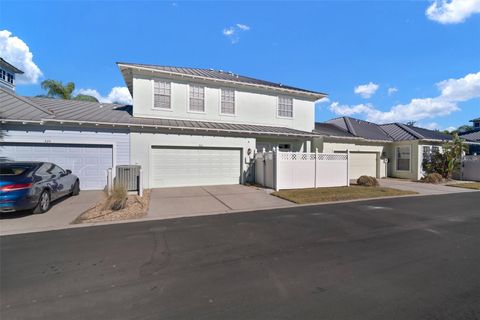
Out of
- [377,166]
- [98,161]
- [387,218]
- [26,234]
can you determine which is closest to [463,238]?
[387,218]

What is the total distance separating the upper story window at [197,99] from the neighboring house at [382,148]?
823 centimetres

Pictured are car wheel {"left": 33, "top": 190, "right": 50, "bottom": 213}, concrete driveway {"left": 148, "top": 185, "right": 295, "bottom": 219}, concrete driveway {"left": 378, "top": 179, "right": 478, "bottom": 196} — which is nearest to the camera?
car wheel {"left": 33, "top": 190, "right": 50, "bottom": 213}

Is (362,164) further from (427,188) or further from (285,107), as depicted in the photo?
(285,107)

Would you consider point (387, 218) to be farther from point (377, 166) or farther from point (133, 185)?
point (377, 166)

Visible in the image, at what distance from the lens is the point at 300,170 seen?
12.3 meters

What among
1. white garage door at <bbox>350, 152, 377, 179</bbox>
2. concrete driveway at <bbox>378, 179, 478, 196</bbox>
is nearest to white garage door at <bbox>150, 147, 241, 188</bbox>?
concrete driveway at <bbox>378, 179, 478, 196</bbox>

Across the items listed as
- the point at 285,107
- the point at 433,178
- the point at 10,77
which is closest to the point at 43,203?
the point at 285,107

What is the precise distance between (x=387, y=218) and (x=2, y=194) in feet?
33.8

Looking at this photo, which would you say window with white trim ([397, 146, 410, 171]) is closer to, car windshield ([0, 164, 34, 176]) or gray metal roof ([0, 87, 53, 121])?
car windshield ([0, 164, 34, 176])

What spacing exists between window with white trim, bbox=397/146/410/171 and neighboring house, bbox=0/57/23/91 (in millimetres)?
32276

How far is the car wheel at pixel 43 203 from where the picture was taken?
7.04 meters

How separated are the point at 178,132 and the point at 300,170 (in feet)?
21.5

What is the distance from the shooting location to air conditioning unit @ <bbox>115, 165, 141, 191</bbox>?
32.6 feet

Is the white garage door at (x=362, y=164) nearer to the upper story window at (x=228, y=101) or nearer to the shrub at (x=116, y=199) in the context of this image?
the upper story window at (x=228, y=101)
